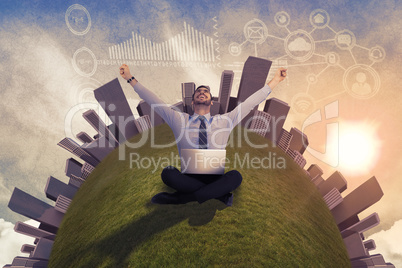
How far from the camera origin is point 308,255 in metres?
4.00

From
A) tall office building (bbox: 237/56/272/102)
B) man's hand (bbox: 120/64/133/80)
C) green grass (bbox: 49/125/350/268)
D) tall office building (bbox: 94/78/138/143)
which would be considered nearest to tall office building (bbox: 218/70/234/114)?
tall office building (bbox: 237/56/272/102)

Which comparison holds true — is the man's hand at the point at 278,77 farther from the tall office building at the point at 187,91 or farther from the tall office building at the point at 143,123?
the tall office building at the point at 143,123

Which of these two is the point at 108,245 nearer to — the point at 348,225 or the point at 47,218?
the point at 47,218

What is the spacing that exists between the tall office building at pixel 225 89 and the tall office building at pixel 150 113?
154cm

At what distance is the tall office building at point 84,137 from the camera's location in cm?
804

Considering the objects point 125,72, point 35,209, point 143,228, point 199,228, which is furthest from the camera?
point 35,209

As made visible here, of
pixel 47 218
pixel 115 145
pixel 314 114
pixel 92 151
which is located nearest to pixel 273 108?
pixel 314 114

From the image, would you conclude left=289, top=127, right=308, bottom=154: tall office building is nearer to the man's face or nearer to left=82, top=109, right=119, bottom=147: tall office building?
the man's face

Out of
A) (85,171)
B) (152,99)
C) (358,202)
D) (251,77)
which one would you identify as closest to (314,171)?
(358,202)

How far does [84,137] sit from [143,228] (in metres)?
4.85

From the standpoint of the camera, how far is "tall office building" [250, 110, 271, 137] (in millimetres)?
7402

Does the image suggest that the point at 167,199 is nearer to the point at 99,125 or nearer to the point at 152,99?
the point at 152,99

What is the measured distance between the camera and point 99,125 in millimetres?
7805

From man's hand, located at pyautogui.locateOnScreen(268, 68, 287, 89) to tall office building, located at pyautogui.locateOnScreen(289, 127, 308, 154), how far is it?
10.7 feet
